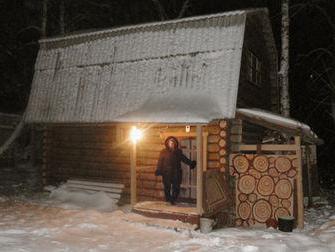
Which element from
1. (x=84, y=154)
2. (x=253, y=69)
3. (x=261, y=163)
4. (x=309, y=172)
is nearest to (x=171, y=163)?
(x=261, y=163)

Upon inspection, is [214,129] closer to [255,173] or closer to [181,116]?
[181,116]

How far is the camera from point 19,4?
23.3 m

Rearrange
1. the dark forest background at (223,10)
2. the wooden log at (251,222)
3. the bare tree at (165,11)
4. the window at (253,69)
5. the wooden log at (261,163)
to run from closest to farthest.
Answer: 1. the wooden log at (261,163)
2. the wooden log at (251,222)
3. the window at (253,69)
4. the dark forest background at (223,10)
5. the bare tree at (165,11)

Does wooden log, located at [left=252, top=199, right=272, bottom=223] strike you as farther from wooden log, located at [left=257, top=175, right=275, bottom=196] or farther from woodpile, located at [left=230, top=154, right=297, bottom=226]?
wooden log, located at [left=257, top=175, right=275, bottom=196]

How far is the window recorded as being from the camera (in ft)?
48.8

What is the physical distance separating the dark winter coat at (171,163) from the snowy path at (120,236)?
1.65 meters

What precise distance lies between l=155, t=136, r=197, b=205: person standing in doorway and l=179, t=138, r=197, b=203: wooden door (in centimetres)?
111

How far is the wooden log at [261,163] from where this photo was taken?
40.1ft

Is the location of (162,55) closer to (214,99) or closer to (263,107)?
(214,99)

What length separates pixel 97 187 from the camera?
14828 millimetres

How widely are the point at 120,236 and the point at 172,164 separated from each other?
125 inches

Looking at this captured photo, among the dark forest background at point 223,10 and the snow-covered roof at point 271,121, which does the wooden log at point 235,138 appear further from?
the dark forest background at point 223,10

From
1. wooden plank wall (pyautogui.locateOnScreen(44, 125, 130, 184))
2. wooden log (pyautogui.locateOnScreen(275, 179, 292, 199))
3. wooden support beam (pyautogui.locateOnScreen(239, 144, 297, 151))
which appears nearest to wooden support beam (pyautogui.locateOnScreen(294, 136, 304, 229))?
wooden support beam (pyautogui.locateOnScreen(239, 144, 297, 151))

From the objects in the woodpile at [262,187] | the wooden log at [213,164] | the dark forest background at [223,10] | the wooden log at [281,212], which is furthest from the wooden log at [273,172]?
the dark forest background at [223,10]
